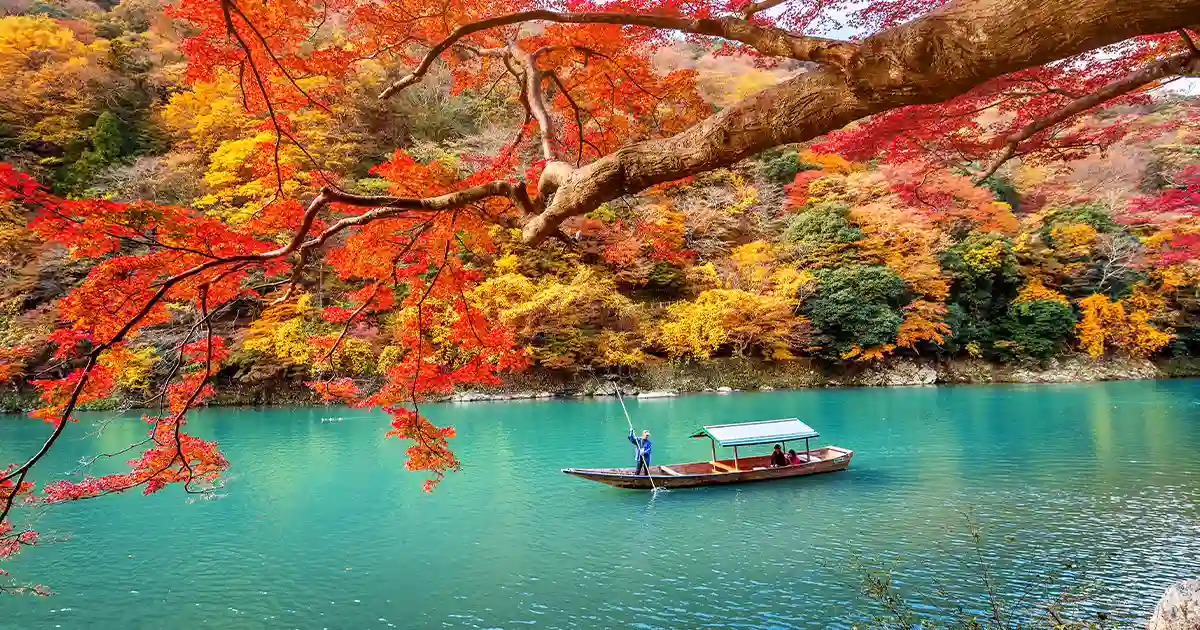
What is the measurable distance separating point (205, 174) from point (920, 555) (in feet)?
67.4

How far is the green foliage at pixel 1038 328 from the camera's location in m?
18.7

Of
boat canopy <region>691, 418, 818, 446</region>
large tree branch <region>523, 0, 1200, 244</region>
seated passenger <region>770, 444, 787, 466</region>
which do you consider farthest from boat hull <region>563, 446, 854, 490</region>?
large tree branch <region>523, 0, 1200, 244</region>

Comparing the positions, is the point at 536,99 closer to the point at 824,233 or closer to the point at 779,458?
the point at 779,458

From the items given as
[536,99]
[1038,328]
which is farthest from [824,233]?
[536,99]

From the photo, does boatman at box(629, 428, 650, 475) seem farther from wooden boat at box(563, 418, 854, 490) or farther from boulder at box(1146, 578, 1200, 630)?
boulder at box(1146, 578, 1200, 630)

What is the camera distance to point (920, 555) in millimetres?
5762

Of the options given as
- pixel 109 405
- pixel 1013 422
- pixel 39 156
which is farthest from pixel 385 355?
pixel 1013 422

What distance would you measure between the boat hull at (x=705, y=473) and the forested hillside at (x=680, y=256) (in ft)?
29.5

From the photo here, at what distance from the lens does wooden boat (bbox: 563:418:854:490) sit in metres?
8.33

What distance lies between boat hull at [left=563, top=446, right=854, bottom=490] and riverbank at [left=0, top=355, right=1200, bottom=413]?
898 cm

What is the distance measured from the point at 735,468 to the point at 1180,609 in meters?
6.18

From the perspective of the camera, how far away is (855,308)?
18.2 metres

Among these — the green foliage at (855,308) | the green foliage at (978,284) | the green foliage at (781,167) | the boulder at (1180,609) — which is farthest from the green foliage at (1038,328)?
the boulder at (1180,609)

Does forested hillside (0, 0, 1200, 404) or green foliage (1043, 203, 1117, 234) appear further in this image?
green foliage (1043, 203, 1117, 234)
